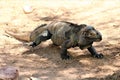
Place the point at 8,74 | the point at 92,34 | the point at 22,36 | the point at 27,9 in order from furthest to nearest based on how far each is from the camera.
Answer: the point at 27,9
the point at 22,36
the point at 92,34
the point at 8,74

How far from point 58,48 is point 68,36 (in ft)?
2.30

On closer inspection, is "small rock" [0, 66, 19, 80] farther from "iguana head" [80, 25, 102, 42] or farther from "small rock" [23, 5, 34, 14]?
"small rock" [23, 5, 34, 14]

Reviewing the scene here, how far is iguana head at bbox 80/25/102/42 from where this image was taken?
6.54m

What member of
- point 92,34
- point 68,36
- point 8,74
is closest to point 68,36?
point 68,36

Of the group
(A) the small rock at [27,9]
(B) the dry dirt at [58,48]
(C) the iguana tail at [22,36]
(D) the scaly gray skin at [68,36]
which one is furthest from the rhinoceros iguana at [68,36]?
(A) the small rock at [27,9]

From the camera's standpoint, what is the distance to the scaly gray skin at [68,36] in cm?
664

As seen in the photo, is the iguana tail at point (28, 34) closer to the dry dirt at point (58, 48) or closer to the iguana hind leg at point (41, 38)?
the dry dirt at point (58, 48)

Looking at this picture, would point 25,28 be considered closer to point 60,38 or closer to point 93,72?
point 60,38

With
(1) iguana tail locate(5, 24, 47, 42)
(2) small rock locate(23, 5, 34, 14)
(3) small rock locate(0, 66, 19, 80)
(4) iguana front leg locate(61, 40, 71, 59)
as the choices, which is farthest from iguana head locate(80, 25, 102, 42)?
(2) small rock locate(23, 5, 34, 14)

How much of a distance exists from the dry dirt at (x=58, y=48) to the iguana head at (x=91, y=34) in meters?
0.45

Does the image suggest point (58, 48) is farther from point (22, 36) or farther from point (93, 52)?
point (22, 36)

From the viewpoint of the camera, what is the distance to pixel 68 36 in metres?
7.09

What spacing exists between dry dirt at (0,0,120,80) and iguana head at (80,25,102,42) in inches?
17.9

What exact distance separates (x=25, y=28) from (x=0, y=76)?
4.40 meters
